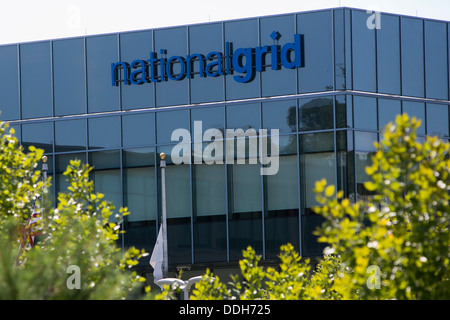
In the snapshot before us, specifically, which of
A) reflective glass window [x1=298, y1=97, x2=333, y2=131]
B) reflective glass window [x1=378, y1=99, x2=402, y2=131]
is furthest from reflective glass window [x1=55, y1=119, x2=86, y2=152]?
reflective glass window [x1=378, y1=99, x2=402, y2=131]

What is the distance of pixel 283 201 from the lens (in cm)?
3127

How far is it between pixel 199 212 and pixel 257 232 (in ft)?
7.64

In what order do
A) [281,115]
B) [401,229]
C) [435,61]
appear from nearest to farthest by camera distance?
[401,229] < [281,115] < [435,61]

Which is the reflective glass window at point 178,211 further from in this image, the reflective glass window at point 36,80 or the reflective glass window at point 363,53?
the reflective glass window at point 363,53

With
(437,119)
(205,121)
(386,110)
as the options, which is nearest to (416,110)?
(437,119)

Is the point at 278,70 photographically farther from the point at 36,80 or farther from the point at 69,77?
the point at 36,80

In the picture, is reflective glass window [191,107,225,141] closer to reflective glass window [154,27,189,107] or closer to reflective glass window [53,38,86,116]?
reflective glass window [154,27,189,107]

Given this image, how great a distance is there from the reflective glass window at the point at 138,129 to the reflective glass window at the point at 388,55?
811 cm

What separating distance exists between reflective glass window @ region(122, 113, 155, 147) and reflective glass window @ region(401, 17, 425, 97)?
29.2 feet

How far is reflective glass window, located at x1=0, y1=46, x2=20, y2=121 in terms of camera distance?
3512 centimetres

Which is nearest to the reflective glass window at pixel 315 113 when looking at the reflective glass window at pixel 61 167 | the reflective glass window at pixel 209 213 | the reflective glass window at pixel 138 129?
the reflective glass window at pixel 209 213

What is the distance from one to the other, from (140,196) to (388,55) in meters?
10.1

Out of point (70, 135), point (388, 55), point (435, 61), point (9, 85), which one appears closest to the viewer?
point (388, 55)
